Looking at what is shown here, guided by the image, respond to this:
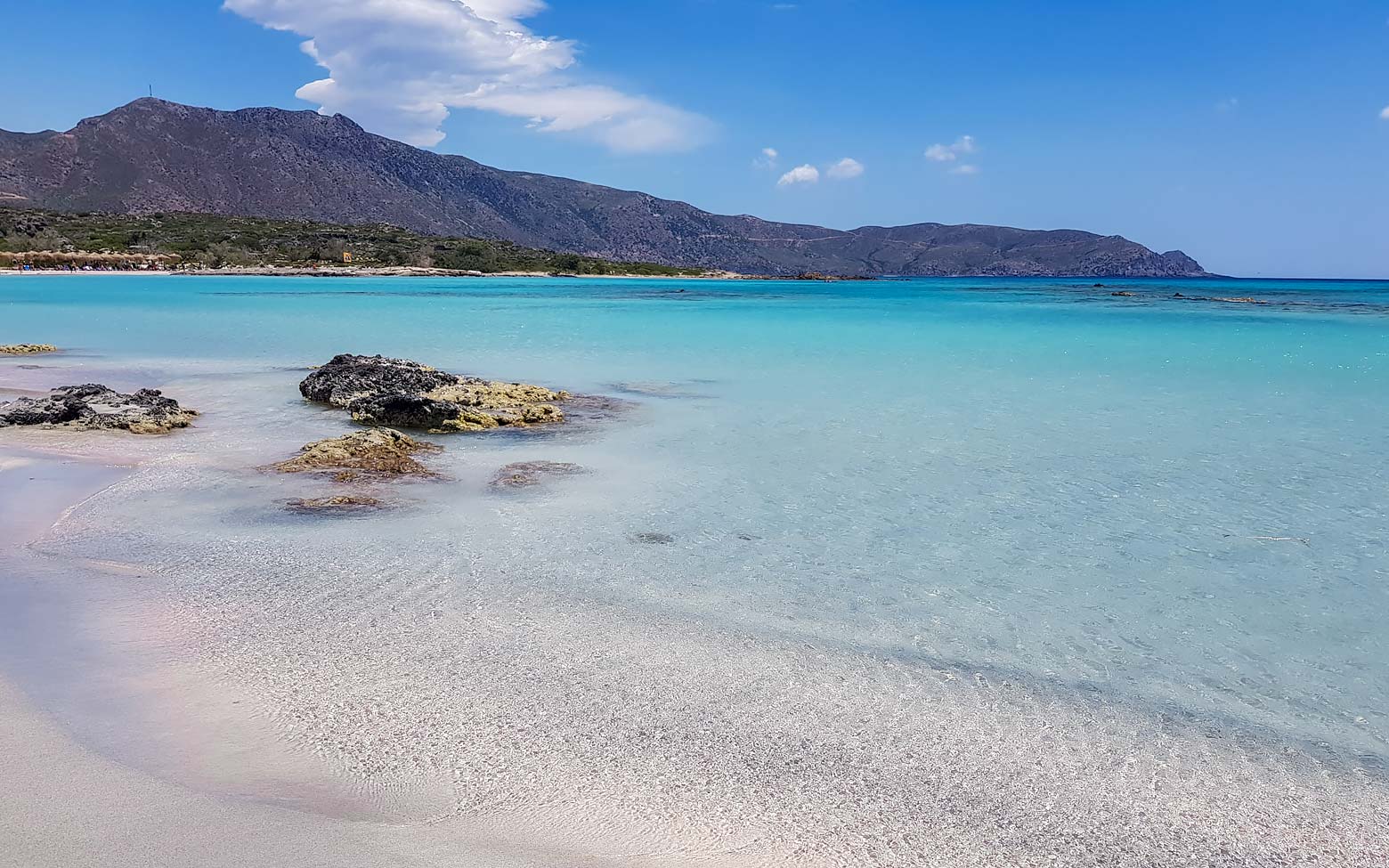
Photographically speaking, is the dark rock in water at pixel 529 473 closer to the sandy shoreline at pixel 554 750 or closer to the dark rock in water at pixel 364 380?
the sandy shoreline at pixel 554 750

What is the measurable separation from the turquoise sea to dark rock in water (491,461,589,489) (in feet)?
0.75

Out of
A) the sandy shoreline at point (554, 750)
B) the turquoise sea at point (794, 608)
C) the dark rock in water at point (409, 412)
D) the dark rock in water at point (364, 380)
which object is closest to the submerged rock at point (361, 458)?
the turquoise sea at point (794, 608)

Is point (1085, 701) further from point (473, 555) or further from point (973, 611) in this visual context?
point (473, 555)

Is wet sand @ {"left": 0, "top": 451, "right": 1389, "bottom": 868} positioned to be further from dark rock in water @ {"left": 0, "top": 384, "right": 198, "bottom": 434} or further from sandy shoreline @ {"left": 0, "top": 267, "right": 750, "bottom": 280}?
sandy shoreline @ {"left": 0, "top": 267, "right": 750, "bottom": 280}

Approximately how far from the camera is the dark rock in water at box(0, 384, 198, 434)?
10.1 m

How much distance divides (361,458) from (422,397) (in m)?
2.52

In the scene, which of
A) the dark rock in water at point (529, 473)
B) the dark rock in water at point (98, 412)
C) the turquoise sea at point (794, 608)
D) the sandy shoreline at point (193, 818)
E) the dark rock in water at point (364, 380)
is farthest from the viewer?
→ the dark rock in water at point (364, 380)

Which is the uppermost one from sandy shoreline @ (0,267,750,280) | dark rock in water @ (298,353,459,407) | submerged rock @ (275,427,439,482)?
sandy shoreline @ (0,267,750,280)

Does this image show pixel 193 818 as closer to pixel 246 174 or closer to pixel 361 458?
pixel 361 458

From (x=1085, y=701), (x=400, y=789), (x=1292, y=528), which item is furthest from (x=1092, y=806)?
(x=1292, y=528)

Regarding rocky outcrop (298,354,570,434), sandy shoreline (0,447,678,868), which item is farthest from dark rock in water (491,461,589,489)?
sandy shoreline (0,447,678,868)

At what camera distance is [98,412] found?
409 inches

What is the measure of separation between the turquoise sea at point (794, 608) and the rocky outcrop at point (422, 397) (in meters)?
0.53

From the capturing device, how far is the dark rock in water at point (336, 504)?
6871 millimetres
